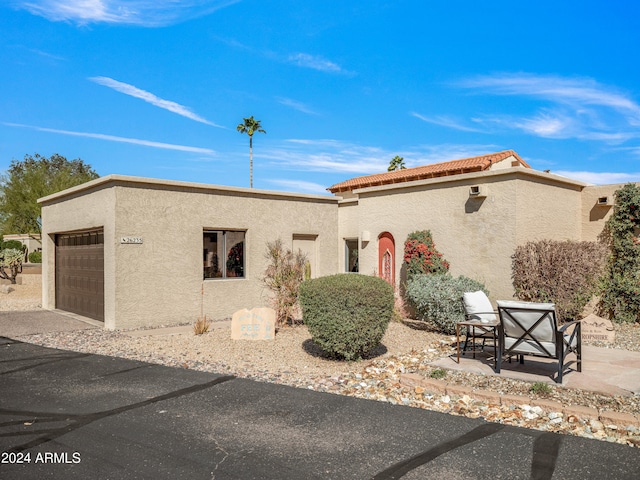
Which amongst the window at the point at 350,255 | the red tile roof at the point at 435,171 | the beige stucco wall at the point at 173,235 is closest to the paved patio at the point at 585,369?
the beige stucco wall at the point at 173,235

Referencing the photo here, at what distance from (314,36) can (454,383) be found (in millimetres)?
10956

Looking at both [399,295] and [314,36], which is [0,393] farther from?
[314,36]

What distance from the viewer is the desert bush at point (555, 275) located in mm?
10062

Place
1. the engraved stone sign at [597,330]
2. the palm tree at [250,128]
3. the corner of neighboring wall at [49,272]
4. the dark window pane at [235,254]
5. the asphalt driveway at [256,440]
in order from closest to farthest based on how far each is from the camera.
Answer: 1. the asphalt driveway at [256,440]
2. the engraved stone sign at [597,330]
3. the dark window pane at [235,254]
4. the corner of neighboring wall at [49,272]
5. the palm tree at [250,128]

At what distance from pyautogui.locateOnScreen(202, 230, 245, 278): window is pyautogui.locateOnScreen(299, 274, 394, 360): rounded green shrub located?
232 inches

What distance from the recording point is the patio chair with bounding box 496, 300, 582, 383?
20.4 ft

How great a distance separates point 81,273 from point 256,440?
11.1m

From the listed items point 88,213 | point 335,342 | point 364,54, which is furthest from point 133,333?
point 364,54

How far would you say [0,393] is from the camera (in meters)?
6.08

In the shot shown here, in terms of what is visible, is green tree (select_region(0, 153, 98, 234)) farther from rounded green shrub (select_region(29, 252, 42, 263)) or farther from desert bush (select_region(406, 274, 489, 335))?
desert bush (select_region(406, 274, 489, 335))

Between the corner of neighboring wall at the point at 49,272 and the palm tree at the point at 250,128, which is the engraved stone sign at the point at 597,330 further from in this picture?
the palm tree at the point at 250,128

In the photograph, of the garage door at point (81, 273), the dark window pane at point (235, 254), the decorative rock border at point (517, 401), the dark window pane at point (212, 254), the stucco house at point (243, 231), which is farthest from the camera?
the dark window pane at point (235, 254)

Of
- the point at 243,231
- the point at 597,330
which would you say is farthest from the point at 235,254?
the point at 597,330

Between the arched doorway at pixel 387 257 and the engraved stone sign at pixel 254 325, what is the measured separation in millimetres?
4754
